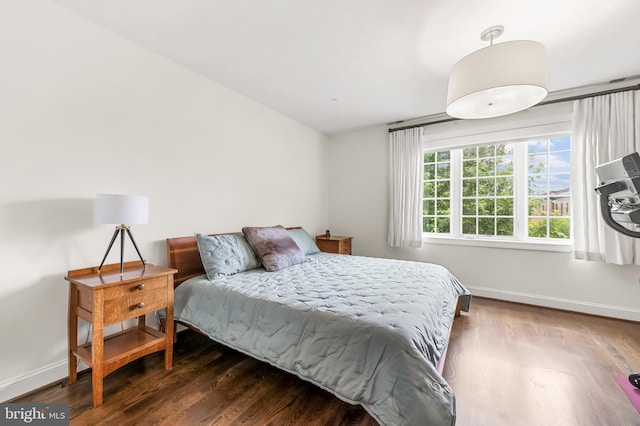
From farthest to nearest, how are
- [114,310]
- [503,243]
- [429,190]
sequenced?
[429,190] < [503,243] < [114,310]

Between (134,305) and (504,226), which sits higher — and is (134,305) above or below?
below

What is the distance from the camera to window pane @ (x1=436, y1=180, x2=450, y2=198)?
3.86m

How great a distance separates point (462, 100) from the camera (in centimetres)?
185

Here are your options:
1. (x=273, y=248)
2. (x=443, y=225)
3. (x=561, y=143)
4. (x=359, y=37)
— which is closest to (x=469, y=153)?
(x=561, y=143)

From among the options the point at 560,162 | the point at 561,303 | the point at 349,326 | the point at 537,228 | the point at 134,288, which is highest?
the point at 560,162

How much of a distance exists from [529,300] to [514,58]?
9.77 feet

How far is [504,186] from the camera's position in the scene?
11.4ft

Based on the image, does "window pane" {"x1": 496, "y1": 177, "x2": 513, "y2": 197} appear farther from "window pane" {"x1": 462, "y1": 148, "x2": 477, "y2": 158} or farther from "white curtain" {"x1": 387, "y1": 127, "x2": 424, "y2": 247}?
"white curtain" {"x1": 387, "y1": 127, "x2": 424, "y2": 247}

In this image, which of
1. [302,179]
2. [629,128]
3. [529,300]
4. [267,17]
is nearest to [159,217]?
[267,17]

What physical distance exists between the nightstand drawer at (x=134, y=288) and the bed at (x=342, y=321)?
35cm

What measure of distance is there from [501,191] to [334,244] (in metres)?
2.35

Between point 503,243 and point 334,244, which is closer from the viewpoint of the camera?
point 503,243

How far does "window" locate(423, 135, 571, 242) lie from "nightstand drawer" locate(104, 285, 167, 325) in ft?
11.5

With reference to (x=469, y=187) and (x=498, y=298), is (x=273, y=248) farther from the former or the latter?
(x=498, y=298)
